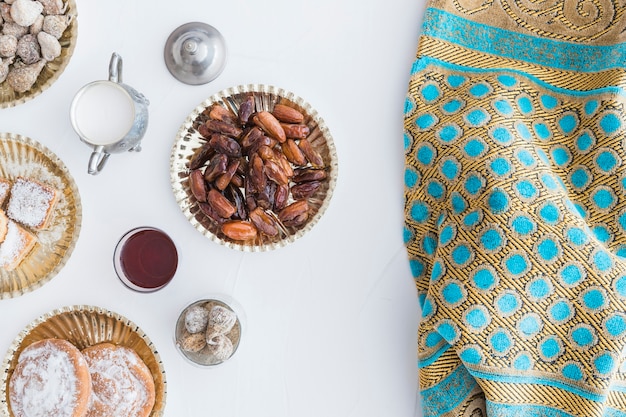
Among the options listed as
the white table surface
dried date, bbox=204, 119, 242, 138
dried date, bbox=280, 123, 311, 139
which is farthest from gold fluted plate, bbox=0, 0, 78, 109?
dried date, bbox=280, 123, 311, 139

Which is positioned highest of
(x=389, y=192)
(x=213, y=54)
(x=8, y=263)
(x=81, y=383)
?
(x=213, y=54)

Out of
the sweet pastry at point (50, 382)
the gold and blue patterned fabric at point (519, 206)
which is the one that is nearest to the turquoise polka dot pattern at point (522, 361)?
the gold and blue patterned fabric at point (519, 206)

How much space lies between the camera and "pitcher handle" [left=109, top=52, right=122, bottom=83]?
1.01m

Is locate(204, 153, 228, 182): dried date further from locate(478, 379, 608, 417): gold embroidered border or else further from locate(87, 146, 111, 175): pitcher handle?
locate(478, 379, 608, 417): gold embroidered border

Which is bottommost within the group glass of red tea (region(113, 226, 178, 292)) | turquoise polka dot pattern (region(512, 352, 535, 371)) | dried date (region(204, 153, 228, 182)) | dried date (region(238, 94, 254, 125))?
turquoise polka dot pattern (region(512, 352, 535, 371))

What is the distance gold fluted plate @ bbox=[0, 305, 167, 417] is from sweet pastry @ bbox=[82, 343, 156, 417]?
15 millimetres

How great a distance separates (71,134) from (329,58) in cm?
45

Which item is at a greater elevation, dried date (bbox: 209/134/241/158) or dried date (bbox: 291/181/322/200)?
dried date (bbox: 209/134/241/158)

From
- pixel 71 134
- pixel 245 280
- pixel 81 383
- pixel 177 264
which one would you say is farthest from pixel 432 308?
pixel 71 134

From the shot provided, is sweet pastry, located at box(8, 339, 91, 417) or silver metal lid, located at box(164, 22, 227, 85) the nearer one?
sweet pastry, located at box(8, 339, 91, 417)

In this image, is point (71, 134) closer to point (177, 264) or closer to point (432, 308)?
point (177, 264)

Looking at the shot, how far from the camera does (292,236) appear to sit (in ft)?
3.47

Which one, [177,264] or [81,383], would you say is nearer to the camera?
[81,383]

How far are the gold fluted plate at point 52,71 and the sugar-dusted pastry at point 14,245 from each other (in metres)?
0.20
